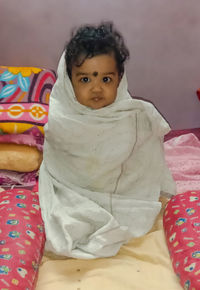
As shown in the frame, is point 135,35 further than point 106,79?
Yes

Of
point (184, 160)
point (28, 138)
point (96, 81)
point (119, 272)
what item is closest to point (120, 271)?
point (119, 272)

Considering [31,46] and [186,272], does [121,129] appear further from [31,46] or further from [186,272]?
[31,46]

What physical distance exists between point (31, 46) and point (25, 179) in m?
0.77

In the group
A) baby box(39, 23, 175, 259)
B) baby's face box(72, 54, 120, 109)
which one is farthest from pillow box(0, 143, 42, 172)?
baby's face box(72, 54, 120, 109)

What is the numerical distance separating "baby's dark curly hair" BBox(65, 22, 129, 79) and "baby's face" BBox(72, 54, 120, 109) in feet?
0.06

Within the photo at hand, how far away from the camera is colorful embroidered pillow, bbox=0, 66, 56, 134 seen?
5.39 ft

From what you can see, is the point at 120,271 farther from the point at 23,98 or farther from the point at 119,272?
the point at 23,98

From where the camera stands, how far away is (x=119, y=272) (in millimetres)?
1159

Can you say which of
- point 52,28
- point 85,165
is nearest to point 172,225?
point 85,165

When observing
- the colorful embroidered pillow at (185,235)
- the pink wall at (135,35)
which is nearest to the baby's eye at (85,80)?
the colorful embroidered pillow at (185,235)

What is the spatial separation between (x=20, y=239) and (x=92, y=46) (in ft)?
2.03

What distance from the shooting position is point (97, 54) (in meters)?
1.28

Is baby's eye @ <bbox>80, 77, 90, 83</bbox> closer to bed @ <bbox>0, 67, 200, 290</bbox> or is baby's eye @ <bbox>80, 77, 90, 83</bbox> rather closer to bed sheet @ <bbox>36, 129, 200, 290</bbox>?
bed @ <bbox>0, 67, 200, 290</bbox>

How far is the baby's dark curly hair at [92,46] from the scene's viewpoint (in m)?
1.28
